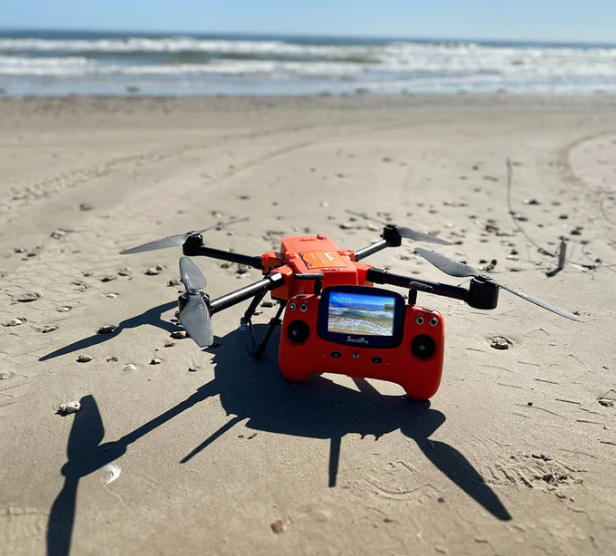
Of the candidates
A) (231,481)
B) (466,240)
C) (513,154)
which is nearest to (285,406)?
(231,481)

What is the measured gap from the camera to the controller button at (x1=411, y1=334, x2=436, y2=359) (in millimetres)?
4586

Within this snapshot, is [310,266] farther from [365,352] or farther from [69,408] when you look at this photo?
[69,408]

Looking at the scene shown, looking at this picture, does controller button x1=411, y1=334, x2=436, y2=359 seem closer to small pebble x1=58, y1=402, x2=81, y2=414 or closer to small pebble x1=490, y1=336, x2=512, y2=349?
small pebble x1=490, y1=336, x2=512, y2=349

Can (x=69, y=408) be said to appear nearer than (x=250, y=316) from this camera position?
Yes

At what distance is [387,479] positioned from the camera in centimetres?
404

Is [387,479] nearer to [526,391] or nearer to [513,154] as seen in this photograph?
[526,391]

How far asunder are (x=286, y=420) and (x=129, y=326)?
7.00 feet

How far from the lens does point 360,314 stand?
15.3 feet

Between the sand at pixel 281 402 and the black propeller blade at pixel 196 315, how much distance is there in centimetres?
94

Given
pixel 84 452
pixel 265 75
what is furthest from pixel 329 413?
pixel 265 75

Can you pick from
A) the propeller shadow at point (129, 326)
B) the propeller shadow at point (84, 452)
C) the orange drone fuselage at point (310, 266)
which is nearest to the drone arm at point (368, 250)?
the orange drone fuselage at point (310, 266)

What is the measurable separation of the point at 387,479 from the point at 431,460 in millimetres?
373

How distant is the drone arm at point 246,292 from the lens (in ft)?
14.6

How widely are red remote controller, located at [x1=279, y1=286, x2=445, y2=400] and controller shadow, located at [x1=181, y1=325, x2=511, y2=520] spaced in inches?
9.2
